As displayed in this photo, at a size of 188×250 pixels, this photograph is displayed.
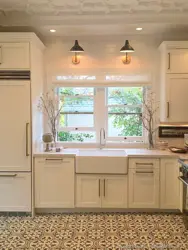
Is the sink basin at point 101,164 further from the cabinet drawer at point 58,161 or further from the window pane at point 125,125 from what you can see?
the window pane at point 125,125

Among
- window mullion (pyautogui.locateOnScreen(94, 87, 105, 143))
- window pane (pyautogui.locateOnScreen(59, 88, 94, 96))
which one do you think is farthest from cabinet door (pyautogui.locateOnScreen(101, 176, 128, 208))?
window pane (pyautogui.locateOnScreen(59, 88, 94, 96))

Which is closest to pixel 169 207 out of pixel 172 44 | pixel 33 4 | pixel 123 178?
pixel 123 178

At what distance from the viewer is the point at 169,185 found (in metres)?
3.85

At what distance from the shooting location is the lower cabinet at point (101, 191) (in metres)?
3.88

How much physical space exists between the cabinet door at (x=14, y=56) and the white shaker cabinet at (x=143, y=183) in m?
2.02

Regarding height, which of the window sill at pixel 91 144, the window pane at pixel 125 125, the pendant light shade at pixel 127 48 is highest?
the pendant light shade at pixel 127 48

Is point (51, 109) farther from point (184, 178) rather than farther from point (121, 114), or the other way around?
point (184, 178)

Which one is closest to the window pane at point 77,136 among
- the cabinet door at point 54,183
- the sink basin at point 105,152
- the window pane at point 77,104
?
the sink basin at point 105,152

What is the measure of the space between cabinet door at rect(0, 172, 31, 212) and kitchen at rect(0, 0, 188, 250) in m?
0.01

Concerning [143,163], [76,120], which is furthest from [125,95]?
[143,163]

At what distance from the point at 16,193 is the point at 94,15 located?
2711 millimetres

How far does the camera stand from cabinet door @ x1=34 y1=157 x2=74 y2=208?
386cm

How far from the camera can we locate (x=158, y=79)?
4.38 meters

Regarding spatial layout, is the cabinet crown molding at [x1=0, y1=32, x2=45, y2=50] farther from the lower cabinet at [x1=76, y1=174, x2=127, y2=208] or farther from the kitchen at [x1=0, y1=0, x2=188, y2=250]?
the lower cabinet at [x1=76, y1=174, x2=127, y2=208]
